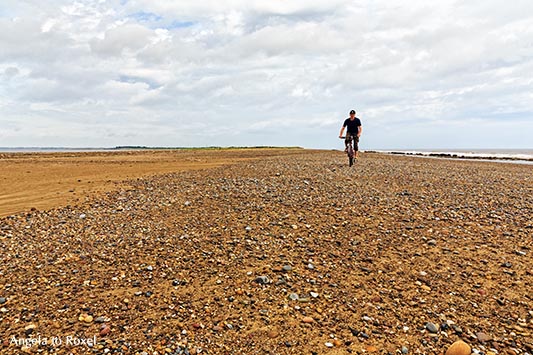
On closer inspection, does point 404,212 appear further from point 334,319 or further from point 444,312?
point 334,319

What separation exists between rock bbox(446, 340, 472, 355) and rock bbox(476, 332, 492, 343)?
0.33 metres

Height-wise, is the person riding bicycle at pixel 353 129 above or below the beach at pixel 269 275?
above

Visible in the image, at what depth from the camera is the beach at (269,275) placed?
5.35m

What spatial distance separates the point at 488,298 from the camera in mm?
6375

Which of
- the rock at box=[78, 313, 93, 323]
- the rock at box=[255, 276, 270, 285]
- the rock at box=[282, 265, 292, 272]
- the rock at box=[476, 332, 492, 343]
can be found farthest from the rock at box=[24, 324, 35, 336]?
the rock at box=[476, 332, 492, 343]

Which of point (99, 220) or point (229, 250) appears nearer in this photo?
point (229, 250)

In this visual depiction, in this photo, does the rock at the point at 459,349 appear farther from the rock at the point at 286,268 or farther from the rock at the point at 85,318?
the rock at the point at 85,318

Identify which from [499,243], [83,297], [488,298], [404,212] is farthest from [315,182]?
[83,297]

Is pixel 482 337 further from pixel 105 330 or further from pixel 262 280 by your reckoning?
pixel 105 330

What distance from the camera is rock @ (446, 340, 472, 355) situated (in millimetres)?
5020

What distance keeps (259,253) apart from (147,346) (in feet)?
11.6

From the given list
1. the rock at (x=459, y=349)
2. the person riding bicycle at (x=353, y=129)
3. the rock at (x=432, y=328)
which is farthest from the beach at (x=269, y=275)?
the person riding bicycle at (x=353, y=129)

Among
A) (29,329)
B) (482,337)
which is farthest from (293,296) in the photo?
(29,329)

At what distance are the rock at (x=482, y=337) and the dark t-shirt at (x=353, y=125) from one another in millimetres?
18389
